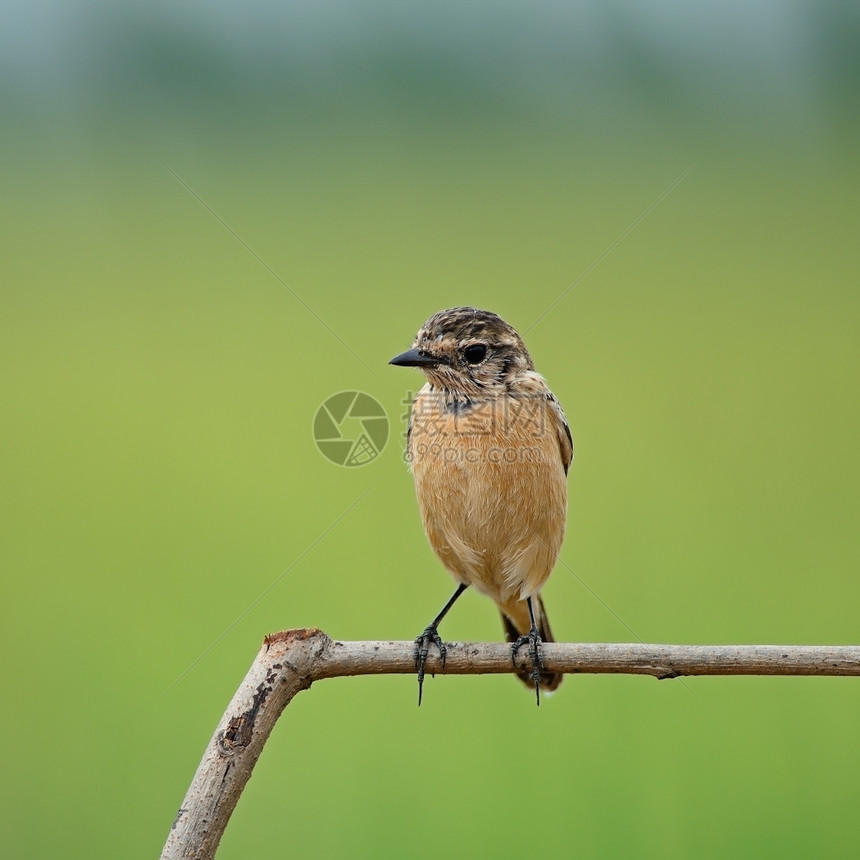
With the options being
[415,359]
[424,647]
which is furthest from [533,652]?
[415,359]

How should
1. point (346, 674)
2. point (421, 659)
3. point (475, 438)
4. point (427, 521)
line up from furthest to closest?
point (427, 521)
point (475, 438)
point (421, 659)
point (346, 674)

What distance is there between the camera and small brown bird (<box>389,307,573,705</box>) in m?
3.27

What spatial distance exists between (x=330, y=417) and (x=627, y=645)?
162 centimetres

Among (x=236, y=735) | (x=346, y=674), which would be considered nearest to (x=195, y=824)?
(x=236, y=735)

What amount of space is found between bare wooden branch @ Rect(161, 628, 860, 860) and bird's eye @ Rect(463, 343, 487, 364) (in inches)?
46.7

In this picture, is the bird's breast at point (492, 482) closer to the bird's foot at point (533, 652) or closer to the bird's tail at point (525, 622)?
the bird's tail at point (525, 622)

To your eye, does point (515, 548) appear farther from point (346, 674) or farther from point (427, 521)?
point (346, 674)

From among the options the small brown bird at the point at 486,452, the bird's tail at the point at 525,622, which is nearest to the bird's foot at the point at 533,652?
the small brown bird at the point at 486,452

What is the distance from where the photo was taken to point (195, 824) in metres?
2.03

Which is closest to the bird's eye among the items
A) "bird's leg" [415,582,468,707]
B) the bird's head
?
the bird's head

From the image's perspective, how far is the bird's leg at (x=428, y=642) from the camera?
2.71 m

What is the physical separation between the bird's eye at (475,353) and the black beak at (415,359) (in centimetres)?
12

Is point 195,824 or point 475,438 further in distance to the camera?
point 475,438

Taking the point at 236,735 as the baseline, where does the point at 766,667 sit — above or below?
above
